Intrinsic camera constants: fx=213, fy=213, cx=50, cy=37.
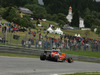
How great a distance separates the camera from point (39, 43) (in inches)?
878

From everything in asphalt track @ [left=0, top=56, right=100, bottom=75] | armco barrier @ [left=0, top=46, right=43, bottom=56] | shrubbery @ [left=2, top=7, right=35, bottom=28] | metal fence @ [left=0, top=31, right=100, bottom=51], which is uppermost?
shrubbery @ [left=2, top=7, right=35, bottom=28]

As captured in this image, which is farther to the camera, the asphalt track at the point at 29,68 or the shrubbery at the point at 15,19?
the shrubbery at the point at 15,19

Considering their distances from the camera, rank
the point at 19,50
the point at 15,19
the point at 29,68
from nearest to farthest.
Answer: the point at 29,68 < the point at 19,50 < the point at 15,19

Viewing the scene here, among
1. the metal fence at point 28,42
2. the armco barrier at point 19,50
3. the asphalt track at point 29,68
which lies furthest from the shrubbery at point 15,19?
the asphalt track at point 29,68

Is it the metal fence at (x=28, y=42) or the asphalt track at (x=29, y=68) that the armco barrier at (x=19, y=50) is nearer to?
the metal fence at (x=28, y=42)

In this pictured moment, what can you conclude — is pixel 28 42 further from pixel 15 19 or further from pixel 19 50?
pixel 15 19

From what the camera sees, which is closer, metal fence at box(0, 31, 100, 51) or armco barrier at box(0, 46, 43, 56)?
armco barrier at box(0, 46, 43, 56)

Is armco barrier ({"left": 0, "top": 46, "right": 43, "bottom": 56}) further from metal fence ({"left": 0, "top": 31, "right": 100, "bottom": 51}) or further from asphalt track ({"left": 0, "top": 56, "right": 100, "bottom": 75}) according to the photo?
asphalt track ({"left": 0, "top": 56, "right": 100, "bottom": 75})

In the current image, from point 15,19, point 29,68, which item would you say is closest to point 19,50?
point 29,68

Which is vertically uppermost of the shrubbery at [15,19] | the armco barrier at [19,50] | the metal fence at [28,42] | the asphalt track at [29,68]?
the shrubbery at [15,19]

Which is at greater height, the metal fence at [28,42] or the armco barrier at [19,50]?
the metal fence at [28,42]

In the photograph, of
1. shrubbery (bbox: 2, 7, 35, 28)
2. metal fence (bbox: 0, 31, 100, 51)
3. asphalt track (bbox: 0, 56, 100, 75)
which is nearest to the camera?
asphalt track (bbox: 0, 56, 100, 75)

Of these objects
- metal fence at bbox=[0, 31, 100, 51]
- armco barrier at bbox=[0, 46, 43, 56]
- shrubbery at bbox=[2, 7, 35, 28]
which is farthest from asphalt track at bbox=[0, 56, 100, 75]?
shrubbery at bbox=[2, 7, 35, 28]

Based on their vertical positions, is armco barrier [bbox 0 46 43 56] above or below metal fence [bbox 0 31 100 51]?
below
